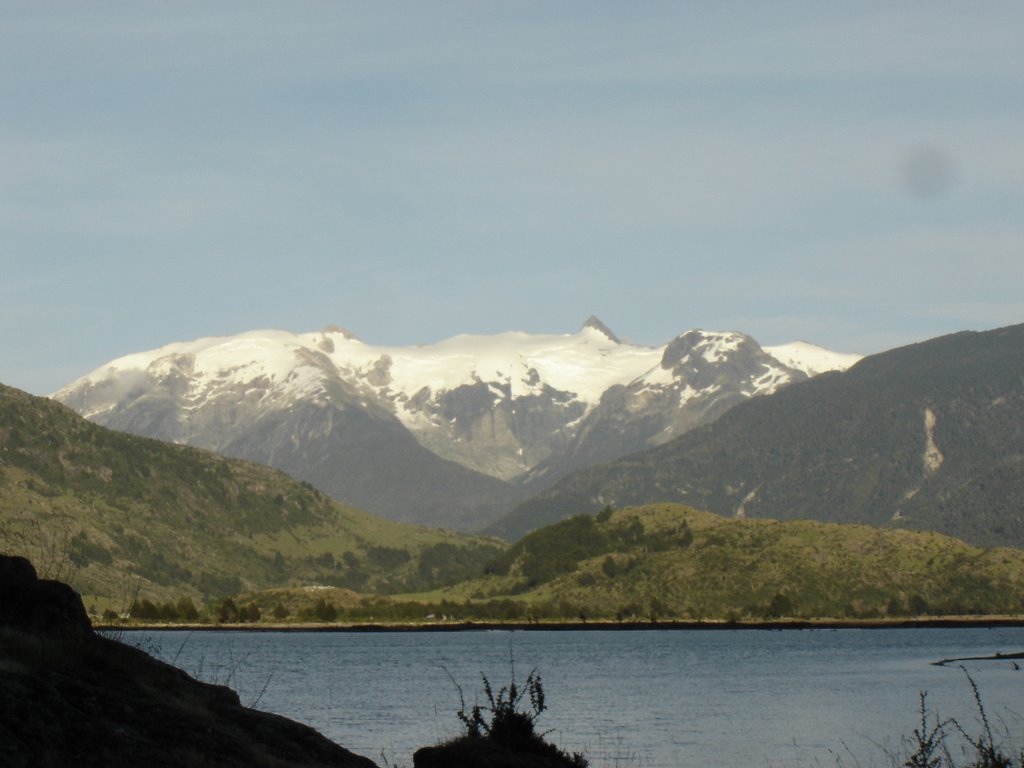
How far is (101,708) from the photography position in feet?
73.9

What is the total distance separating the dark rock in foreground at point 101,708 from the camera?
20.8m

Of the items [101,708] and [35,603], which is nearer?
[101,708]

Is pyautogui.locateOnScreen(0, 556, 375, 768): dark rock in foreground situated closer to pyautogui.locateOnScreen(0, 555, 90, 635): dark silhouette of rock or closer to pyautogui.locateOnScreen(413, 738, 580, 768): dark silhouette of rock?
pyautogui.locateOnScreen(0, 555, 90, 635): dark silhouette of rock

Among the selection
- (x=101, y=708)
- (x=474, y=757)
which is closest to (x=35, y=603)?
(x=101, y=708)

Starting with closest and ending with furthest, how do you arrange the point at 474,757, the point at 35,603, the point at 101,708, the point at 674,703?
the point at 101,708 → the point at 35,603 → the point at 474,757 → the point at 674,703

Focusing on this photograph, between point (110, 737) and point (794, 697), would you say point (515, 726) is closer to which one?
point (110, 737)

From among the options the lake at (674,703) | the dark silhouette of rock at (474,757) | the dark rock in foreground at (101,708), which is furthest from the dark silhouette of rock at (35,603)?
the lake at (674,703)

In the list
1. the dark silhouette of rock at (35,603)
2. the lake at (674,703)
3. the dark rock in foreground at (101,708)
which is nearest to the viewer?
the dark rock in foreground at (101,708)

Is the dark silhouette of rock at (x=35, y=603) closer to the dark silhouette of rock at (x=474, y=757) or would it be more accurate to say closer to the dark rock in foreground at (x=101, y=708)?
the dark rock in foreground at (x=101, y=708)

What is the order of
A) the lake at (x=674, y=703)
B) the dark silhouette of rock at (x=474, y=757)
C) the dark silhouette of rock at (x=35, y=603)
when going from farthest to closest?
1. the lake at (x=674, y=703)
2. the dark silhouette of rock at (x=474, y=757)
3. the dark silhouette of rock at (x=35, y=603)

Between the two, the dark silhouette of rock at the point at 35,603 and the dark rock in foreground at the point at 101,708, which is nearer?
the dark rock in foreground at the point at 101,708

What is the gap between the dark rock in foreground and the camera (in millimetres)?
20834

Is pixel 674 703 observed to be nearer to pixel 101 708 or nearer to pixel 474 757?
pixel 474 757

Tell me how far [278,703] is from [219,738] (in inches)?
3600
